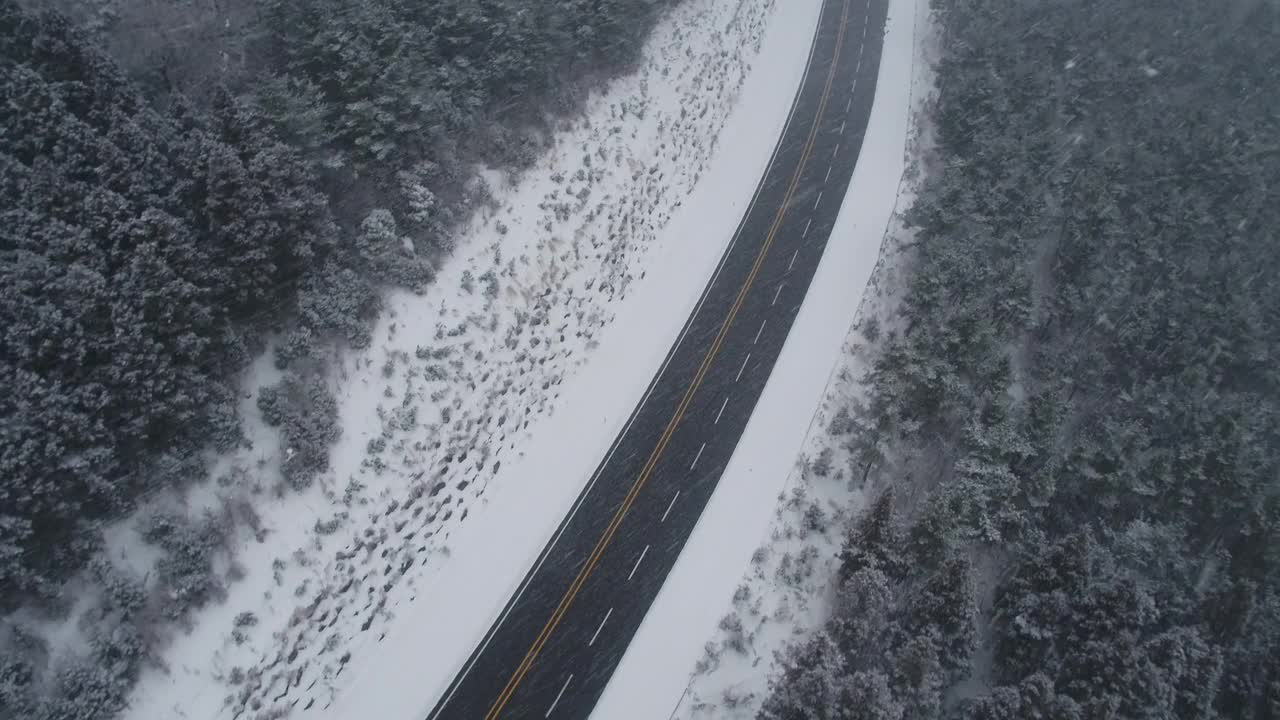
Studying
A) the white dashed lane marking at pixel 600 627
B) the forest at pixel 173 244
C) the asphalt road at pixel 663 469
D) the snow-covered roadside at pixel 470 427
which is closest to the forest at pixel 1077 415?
the asphalt road at pixel 663 469

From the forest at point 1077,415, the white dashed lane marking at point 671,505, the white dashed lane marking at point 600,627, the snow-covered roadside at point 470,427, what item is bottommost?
the forest at point 1077,415

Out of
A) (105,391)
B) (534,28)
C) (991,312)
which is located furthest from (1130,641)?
(534,28)

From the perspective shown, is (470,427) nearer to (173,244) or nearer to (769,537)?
(173,244)

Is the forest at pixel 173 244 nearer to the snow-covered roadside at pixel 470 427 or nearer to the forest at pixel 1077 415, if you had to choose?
the snow-covered roadside at pixel 470 427

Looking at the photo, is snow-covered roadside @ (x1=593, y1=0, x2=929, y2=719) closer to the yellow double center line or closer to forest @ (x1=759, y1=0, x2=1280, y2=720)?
forest @ (x1=759, y1=0, x2=1280, y2=720)

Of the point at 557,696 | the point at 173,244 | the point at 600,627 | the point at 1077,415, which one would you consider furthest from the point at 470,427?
the point at 1077,415

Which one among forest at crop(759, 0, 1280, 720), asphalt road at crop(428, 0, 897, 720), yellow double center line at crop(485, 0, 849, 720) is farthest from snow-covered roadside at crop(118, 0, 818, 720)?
forest at crop(759, 0, 1280, 720)
